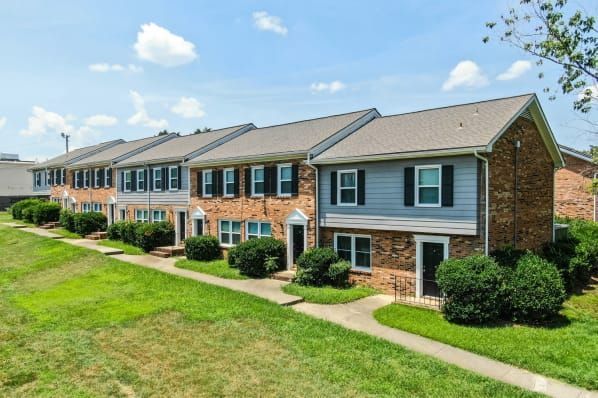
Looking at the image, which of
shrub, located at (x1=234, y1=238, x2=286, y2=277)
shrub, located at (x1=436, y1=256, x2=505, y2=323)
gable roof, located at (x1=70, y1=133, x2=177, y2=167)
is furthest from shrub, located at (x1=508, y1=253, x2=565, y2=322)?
gable roof, located at (x1=70, y1=133, x2=177, y2=167)

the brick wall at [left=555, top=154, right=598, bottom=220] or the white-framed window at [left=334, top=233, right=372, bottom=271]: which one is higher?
the brick wall at [left=555, top=154, right=598, bottom=220]

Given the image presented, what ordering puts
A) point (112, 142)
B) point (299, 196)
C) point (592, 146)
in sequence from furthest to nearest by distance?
point (112, 142)
point (299, 196)
point (592, 146)

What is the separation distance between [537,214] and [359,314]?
32.2ft

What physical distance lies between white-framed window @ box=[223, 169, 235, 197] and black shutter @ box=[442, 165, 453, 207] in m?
11.7

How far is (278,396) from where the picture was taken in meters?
7.91

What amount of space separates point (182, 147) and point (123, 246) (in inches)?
306

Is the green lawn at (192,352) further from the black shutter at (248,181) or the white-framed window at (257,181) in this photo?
the black shutter at (248,181)

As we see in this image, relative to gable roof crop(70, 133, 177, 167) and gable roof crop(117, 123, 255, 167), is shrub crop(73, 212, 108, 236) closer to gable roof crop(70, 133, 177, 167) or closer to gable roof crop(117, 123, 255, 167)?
gable roof crop(70, 133, 177, 167)

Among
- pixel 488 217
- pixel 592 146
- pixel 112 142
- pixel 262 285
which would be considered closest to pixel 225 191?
pixel 262 285

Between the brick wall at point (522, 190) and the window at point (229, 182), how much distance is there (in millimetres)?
12991

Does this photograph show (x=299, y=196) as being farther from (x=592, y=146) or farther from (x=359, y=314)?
(x=592, y=146)

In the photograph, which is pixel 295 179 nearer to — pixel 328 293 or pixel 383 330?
pixel 328 293

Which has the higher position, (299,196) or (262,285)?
(299,196)

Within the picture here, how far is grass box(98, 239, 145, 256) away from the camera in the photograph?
24.5 meters
